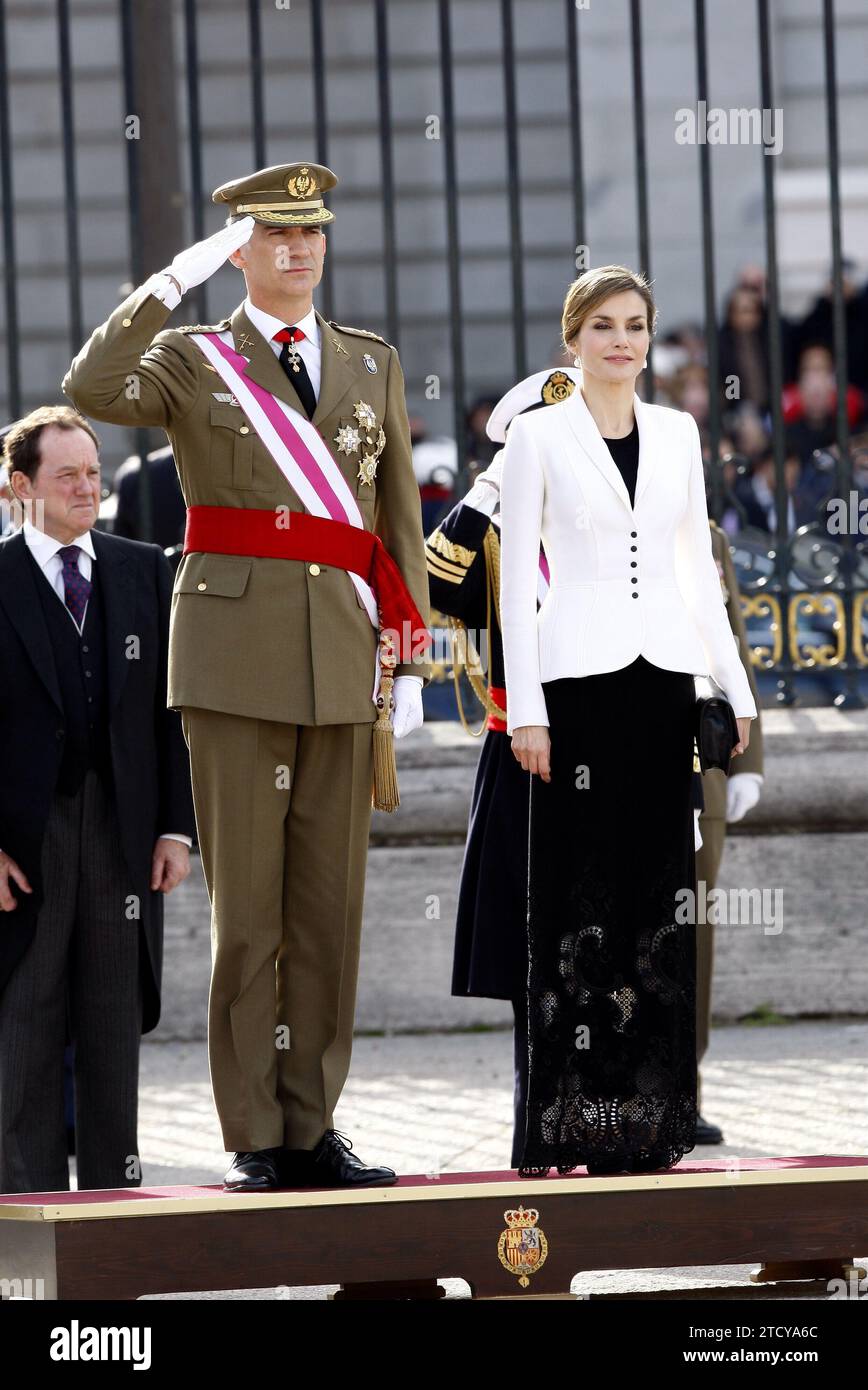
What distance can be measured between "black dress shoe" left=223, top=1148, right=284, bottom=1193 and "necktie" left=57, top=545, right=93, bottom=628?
1189mm

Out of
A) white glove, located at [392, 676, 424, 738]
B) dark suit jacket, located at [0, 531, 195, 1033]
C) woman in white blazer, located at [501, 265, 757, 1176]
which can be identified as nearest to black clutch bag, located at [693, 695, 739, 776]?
woman in white blazer, located at [501, 265, 757, 1176]

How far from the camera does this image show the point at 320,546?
13.3 feet

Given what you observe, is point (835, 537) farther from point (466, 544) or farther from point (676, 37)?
point (676, 37)

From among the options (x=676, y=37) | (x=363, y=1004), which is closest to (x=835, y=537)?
(x=363, y=1004)

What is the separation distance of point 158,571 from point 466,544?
655 millimetres

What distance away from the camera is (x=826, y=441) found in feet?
24.5

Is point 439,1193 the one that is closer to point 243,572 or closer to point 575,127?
point 243,572

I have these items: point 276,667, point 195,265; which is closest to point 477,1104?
point 276,667

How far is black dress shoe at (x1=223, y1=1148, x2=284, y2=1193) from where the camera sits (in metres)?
3.92

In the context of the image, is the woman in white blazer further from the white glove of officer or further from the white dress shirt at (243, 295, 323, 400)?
the white glove of officer

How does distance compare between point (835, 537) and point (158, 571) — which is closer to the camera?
point (158, 571)

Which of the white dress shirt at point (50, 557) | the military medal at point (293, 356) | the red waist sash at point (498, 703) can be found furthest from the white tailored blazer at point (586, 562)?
the white dress shirt at point (50, 557)

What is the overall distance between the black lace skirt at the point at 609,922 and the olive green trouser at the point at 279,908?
13.8 inches

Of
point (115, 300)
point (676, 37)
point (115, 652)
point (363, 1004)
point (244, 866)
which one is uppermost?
point (676, 37)
